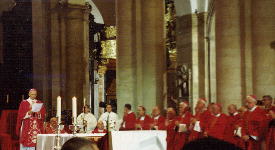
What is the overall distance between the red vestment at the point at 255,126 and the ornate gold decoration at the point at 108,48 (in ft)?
70.2

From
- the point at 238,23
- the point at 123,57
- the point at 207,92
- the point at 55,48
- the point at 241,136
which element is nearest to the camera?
the point at 241,136

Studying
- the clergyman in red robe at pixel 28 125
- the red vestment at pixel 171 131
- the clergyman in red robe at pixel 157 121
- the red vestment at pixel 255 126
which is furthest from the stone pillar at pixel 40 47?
the red vestment at pixel 255 126

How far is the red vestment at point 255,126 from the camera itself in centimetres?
1002

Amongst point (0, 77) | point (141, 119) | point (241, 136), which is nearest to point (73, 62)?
point (0, 77)

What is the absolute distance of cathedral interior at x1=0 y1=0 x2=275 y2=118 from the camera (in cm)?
1346

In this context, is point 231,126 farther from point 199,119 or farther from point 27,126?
point 27,126

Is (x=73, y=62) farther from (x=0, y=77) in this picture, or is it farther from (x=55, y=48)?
(x=0, y=77)

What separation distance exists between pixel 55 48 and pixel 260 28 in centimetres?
1271

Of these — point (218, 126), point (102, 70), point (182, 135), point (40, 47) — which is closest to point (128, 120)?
point (182, 135)

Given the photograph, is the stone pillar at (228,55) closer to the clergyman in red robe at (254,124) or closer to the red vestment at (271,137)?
the clergyman in red robe at (254,124)

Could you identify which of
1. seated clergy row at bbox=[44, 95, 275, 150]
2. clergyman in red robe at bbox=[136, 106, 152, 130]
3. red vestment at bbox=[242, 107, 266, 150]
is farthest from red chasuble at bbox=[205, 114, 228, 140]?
clergyman in red robe at bbox=[136, 106, 152, 130]

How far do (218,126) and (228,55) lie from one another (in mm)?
2736

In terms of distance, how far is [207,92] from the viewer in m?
26.1

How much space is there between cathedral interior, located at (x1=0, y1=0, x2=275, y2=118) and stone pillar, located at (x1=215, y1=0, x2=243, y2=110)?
2 centimetres
